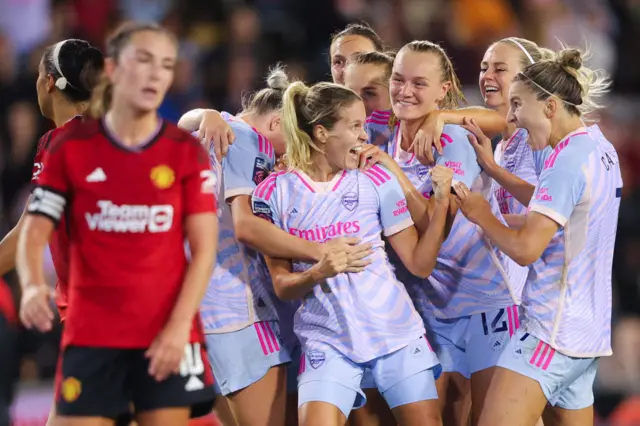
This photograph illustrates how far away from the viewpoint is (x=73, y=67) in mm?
4766

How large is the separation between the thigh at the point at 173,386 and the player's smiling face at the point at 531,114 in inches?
74.5

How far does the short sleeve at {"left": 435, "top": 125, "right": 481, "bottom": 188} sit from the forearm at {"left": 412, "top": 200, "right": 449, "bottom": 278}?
31cm

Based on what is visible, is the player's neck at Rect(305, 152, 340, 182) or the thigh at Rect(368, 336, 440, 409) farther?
the player's neck at Rect(305, 152, 340, 182)

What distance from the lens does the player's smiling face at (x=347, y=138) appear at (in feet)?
15.8

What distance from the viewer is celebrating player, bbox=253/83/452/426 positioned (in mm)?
4680

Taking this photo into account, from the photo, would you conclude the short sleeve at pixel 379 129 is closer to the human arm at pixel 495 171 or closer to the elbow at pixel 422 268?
the human arm at pixel 495 171

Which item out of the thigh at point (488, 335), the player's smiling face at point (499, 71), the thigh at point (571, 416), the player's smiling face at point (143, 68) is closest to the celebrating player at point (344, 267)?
the thigh at point (488, 335)

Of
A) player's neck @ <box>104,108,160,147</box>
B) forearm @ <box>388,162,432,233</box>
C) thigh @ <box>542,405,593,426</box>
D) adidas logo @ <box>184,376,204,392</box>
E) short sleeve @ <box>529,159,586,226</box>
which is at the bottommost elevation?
thigh @ <box>542,405,593,426</box>

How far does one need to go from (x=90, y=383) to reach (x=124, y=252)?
471mm

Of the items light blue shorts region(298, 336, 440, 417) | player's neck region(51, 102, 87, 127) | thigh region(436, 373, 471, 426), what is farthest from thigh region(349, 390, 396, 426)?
player's neck region(51, 102, 87, 127)

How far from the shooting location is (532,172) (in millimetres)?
5371

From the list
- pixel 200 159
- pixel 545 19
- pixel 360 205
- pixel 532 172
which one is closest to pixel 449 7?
pixel 545 19

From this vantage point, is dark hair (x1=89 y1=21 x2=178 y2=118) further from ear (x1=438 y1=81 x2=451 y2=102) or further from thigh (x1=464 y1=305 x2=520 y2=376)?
thigh (x1=464 y1=305 x2=520 y2=376)

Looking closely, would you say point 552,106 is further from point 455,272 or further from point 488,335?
point 488,335
